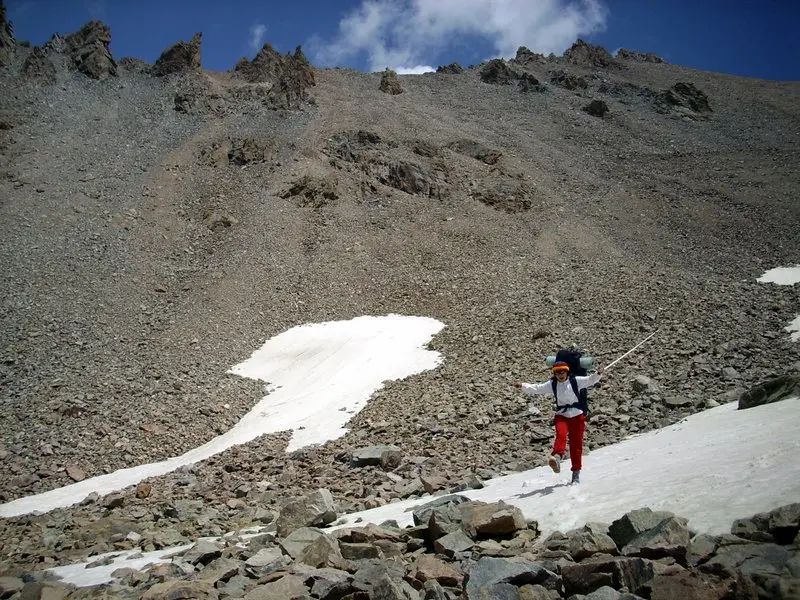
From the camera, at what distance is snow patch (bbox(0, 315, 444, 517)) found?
14016 mm

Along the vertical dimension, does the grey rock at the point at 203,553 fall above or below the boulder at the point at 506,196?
below

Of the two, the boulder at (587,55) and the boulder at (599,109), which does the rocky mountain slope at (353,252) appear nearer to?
the boulder at (599,109)

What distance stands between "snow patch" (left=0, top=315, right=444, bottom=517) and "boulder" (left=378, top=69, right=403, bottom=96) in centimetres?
4384

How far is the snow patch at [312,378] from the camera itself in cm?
1402

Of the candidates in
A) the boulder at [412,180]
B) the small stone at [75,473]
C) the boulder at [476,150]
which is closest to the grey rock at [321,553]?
the small stone at [75,473]

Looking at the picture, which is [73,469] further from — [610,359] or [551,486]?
[610,359]

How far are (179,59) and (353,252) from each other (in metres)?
39.9

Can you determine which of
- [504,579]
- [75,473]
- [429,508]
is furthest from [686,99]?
[504,579]

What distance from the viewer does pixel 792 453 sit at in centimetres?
604

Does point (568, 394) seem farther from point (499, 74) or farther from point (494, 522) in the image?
point (499, 74)

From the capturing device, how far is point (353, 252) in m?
34.6

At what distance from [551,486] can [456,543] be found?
248cm

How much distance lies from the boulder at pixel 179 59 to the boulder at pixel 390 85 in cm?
2083

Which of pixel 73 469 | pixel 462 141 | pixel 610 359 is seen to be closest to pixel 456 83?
pixel 462 141
